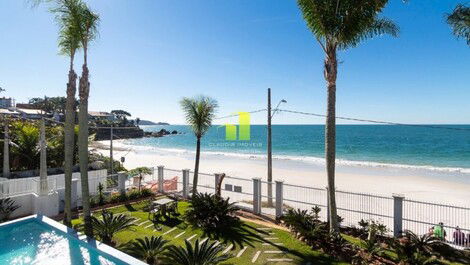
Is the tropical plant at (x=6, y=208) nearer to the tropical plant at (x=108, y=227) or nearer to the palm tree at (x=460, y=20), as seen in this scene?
the tropical plant at (x=108, y=227)

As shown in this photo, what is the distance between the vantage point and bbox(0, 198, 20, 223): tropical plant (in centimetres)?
1098

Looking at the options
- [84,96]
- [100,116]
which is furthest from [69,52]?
[100,116]

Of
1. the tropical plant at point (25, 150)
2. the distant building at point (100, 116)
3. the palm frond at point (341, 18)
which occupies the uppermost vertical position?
the distant building at point (100, 116)

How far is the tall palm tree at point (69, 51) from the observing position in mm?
8711

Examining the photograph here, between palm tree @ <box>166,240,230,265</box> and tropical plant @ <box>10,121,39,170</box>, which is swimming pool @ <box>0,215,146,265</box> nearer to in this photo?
palm tree @ <box>166,240,230,265</box>

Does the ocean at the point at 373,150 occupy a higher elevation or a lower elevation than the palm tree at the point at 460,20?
lower

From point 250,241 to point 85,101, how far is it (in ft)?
20.5

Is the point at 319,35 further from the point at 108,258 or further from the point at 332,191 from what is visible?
the point at 108,258

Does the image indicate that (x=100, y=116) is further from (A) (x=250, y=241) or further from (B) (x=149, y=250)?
(B) (x=149, y=250)

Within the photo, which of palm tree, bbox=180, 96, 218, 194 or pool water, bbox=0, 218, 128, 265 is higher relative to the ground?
palm tree, bbox=180, 96, 218, 194

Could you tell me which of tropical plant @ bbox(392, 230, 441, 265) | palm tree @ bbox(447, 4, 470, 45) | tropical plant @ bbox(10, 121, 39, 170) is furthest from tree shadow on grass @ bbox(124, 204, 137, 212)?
palm tree @ bbox(447, 4, 470, 45)

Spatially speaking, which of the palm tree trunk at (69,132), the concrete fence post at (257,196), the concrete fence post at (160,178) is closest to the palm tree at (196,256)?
the palm tree trunk at (69,132)

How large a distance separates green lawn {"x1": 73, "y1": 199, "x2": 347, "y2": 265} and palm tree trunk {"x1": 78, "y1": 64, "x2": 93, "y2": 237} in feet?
3.58

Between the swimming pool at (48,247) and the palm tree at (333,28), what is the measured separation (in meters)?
5.95
